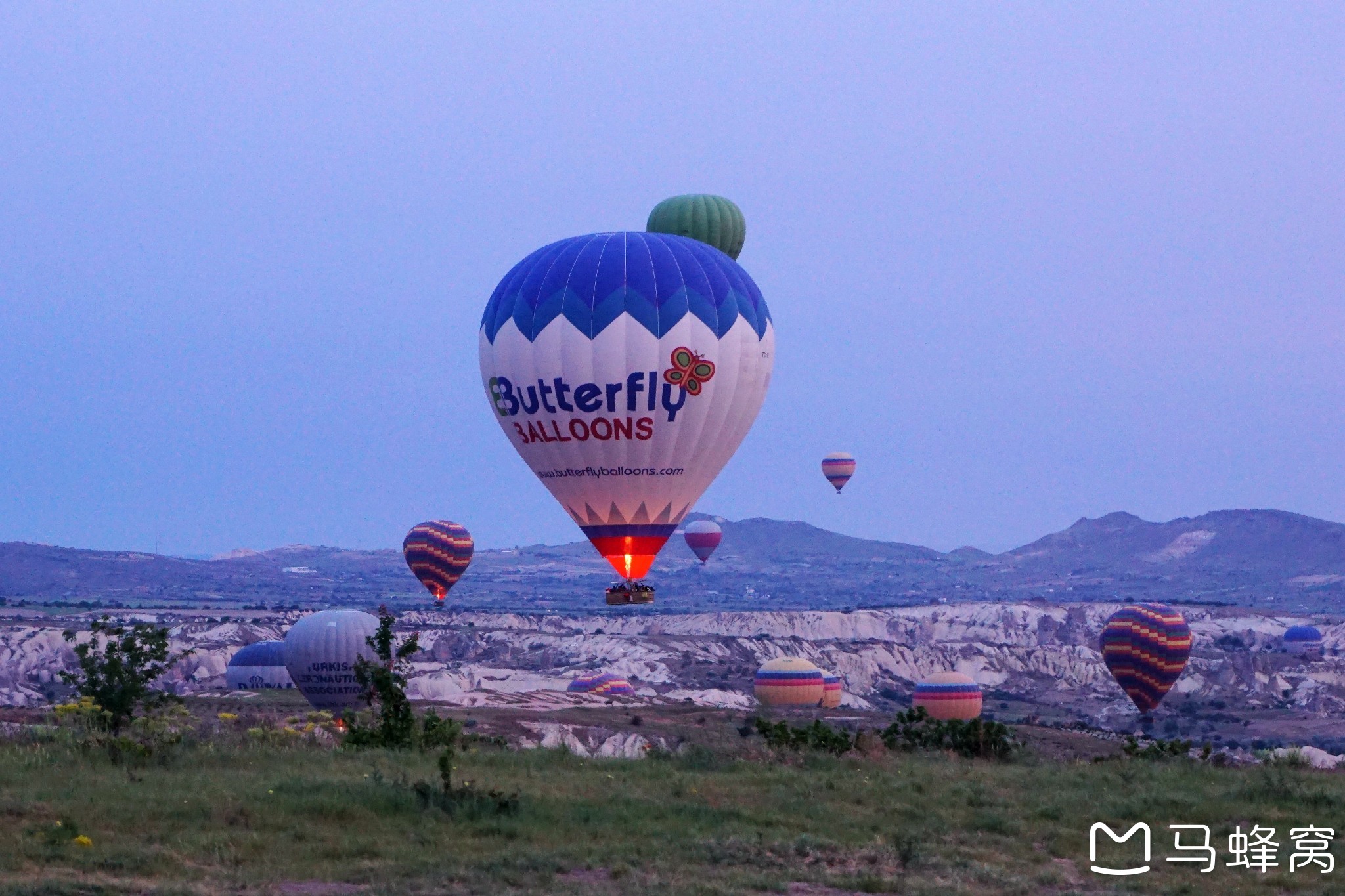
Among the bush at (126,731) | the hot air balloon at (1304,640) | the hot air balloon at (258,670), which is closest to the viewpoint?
the bush at (126,731)

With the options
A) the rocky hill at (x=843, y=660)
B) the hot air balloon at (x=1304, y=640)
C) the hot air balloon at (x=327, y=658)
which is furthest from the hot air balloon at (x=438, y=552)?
the hot air balloon at (x=1304, y=640)

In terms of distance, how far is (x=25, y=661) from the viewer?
96.4m

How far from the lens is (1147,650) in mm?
67938

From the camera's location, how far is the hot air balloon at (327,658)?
4597cm

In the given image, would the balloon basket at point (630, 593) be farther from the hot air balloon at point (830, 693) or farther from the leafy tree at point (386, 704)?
the hot air balloon at point (830, 693)

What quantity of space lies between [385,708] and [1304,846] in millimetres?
11021

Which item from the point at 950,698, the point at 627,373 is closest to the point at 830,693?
the point at 950,698

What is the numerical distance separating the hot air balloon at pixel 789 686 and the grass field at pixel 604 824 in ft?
168

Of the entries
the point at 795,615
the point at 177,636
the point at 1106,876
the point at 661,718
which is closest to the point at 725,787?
the point at 1106,876

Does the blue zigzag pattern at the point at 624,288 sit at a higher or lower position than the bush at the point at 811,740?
higher

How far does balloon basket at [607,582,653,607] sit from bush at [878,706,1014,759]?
40.6 feet

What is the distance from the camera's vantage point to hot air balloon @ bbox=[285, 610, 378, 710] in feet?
151

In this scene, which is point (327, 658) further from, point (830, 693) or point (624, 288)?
point (830, 693)

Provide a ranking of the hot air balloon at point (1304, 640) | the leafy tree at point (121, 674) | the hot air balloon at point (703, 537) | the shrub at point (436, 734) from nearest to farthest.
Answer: the leafy tree at point (121, 674) → the shrub at point (436, 734) → the hot air balloon at point (703, 537) → the hot air balloon at point (1304, 640)
